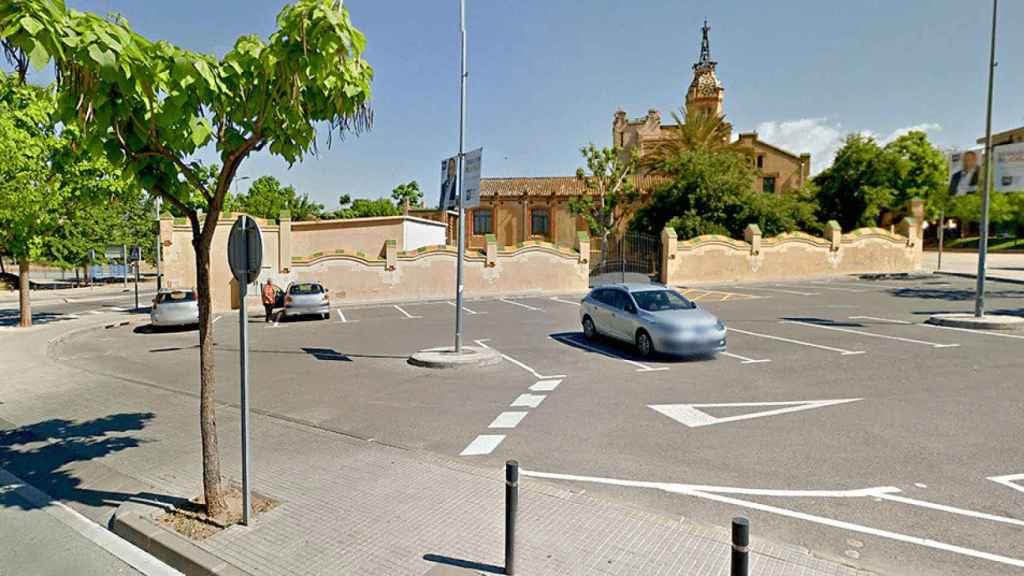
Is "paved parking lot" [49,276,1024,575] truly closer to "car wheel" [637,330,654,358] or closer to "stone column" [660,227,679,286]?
"car wheel" [637,330,654,358]

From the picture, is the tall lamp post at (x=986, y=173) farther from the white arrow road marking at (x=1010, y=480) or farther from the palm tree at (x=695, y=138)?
the palm tree at (x=695, y=138)

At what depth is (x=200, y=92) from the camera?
471 centimetres

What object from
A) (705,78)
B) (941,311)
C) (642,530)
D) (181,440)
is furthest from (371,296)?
(705,78)

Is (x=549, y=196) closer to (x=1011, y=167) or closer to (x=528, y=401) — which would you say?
(x=1011, y=167)

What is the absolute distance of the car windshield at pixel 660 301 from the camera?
13.2 meters

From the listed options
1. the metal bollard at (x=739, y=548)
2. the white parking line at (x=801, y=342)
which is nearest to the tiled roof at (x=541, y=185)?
the white parking line at (x=801, y=342)

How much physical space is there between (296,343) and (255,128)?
11.5 metres

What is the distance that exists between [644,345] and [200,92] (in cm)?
1009

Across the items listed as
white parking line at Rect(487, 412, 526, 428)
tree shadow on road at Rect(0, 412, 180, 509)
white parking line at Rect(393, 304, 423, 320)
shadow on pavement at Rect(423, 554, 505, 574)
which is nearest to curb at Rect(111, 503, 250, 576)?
tree shadow on road at Rect(0, 412, 180, 509)

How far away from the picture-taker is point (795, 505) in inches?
217

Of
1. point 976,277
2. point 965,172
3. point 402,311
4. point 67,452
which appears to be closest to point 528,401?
point 67,452

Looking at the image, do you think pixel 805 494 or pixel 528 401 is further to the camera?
pixel 528 401

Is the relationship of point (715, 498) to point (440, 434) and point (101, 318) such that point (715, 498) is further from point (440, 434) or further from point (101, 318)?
point (101, 318)

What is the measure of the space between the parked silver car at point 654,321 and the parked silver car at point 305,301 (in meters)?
10.5
